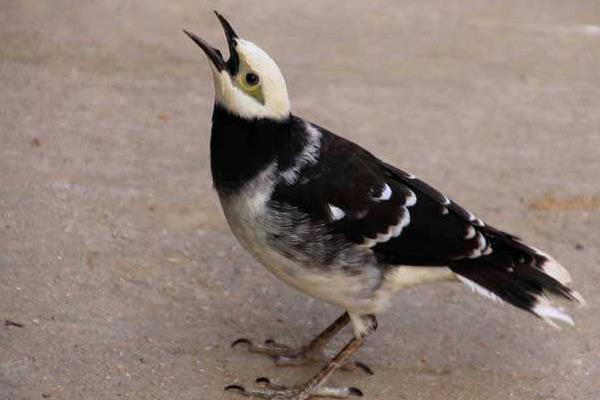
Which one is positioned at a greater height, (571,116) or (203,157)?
(571,116)

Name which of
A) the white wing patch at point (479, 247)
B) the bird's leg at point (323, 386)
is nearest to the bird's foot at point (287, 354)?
the bird's leg at point (323, 386)

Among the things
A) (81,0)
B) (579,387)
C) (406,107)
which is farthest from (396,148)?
(81,0)

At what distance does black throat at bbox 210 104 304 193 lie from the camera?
4.32m

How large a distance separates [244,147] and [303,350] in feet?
3.34

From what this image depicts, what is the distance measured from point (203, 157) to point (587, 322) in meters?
2.36

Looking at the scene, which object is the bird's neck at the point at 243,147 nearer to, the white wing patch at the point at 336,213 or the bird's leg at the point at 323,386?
the white wing patch at the point at 336,213

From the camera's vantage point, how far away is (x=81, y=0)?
26.5 feet

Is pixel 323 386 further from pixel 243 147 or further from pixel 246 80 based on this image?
pixel 246 80

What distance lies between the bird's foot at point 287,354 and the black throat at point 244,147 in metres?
0.80

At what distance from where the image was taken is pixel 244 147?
433cm

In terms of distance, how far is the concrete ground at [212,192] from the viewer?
4711 millimetres

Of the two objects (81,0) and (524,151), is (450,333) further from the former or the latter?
(81,0)

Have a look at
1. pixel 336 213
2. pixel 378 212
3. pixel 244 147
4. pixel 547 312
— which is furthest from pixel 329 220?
pixel 547 312

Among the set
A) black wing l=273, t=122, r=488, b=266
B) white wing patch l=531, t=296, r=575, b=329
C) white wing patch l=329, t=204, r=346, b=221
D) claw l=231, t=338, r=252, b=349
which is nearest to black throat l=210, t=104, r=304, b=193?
black wing l=273, t=122, r=488, b=266
